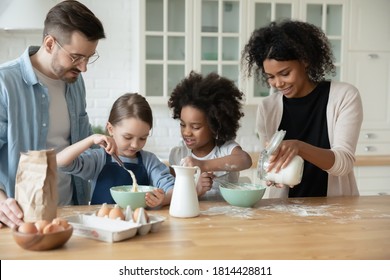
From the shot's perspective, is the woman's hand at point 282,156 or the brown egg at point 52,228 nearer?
the brown egg at point 52,228

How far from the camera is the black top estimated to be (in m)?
2.02

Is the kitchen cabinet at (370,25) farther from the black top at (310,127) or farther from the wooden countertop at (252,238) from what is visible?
the wooden countertop at (252,238)

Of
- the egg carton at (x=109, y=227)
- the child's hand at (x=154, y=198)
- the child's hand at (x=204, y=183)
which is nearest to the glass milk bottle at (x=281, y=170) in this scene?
the child's hand at (x=204, y=183)

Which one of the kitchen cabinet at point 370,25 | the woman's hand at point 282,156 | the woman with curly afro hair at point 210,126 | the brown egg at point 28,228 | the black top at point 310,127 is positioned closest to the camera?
the brown egg at point 28,228

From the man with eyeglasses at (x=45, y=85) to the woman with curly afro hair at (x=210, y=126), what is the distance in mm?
472

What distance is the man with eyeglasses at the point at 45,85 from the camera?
1.66 m

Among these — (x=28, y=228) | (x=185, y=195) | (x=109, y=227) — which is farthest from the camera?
(x=185, y=195)

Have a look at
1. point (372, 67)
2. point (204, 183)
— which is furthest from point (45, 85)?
point (372, 67)

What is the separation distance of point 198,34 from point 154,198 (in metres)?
2.33

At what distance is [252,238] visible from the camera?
130cm

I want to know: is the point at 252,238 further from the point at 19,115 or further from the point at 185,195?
the point at 19,115

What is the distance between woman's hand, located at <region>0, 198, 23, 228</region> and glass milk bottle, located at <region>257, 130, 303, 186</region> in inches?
31.3
